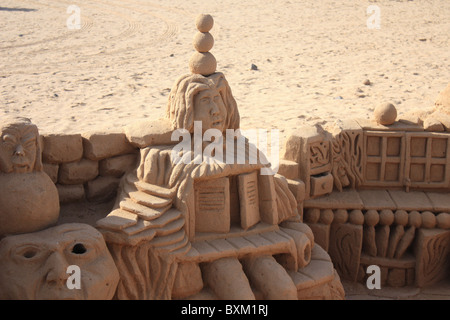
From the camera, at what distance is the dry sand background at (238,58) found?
11031 millimetres

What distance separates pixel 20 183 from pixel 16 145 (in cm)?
30

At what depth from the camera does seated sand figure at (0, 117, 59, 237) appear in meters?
5.26

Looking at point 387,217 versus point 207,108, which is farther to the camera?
point 387,217

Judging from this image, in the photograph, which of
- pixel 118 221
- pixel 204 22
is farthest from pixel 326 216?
pixel 118 221

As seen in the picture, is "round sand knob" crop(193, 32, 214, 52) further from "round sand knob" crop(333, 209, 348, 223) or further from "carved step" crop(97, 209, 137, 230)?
"round sand knob" crop(333, 209, 348, 223)

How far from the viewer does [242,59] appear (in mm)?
14250

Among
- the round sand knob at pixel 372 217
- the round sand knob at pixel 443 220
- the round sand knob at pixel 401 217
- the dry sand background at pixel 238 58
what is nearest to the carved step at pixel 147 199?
the round sand knob at pixel 372 217

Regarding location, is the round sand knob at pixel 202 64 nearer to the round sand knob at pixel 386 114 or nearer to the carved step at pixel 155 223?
the carved step at pixel 155 223

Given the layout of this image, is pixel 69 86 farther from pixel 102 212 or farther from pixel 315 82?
pixel 102 212

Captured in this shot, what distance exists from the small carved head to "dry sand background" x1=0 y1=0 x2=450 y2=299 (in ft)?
12.8

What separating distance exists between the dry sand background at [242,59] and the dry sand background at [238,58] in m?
0.02

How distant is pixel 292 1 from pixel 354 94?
26.0 feet

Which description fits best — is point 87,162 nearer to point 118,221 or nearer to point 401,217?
point 118,221

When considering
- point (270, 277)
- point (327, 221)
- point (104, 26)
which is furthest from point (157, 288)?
point (104, 26)
